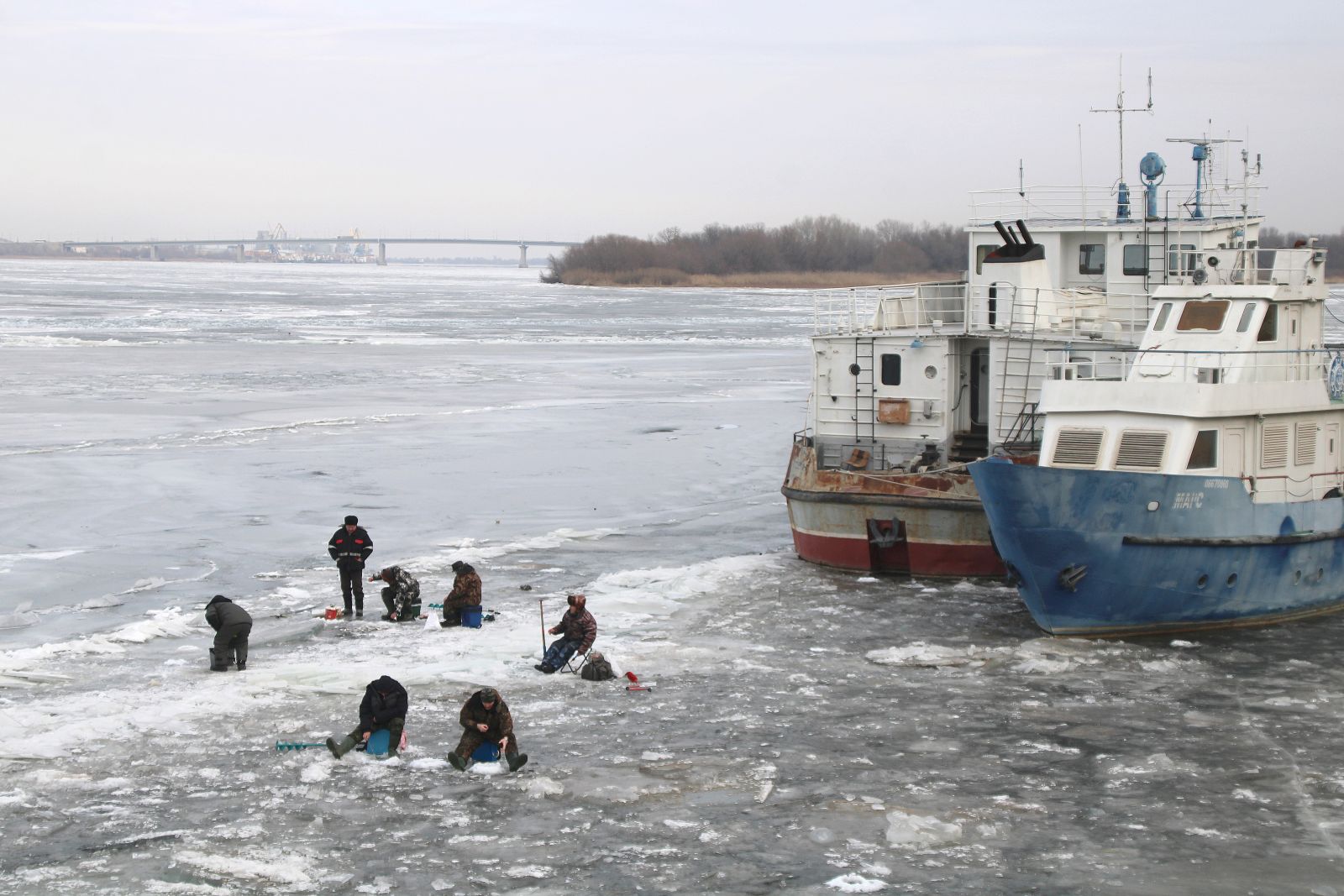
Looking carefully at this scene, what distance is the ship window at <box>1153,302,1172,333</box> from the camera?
733 inches

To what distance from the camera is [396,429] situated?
34656 mm

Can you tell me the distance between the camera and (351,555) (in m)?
17.2

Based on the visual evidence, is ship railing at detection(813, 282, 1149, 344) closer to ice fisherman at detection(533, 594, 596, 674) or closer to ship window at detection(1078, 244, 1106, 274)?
ship window at detection(1078, 244, 1106, 274)

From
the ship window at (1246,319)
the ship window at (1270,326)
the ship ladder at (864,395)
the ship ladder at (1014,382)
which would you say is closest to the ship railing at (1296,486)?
the ship window at (1270,326)

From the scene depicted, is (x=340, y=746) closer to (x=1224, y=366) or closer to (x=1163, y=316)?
(x=1224, y=366)

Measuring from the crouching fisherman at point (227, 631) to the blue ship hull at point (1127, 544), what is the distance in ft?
26.0

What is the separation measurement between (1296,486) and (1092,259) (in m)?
6.33

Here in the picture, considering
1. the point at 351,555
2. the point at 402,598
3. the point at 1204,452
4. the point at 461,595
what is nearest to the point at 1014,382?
the point at 1204,452

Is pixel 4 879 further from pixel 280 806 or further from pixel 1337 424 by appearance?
pixel 1337 424

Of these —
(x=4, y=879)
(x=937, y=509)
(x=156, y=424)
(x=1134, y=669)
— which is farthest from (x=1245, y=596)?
(x=156, y=424)

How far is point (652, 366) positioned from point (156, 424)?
21.3 metres

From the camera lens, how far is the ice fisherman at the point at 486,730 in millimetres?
12086

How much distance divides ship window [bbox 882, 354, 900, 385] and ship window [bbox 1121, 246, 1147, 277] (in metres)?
4.03

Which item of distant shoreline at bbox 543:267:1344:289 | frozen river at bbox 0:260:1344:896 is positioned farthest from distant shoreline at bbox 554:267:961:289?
Result: frozen river at bbox 0:260:1344:896
